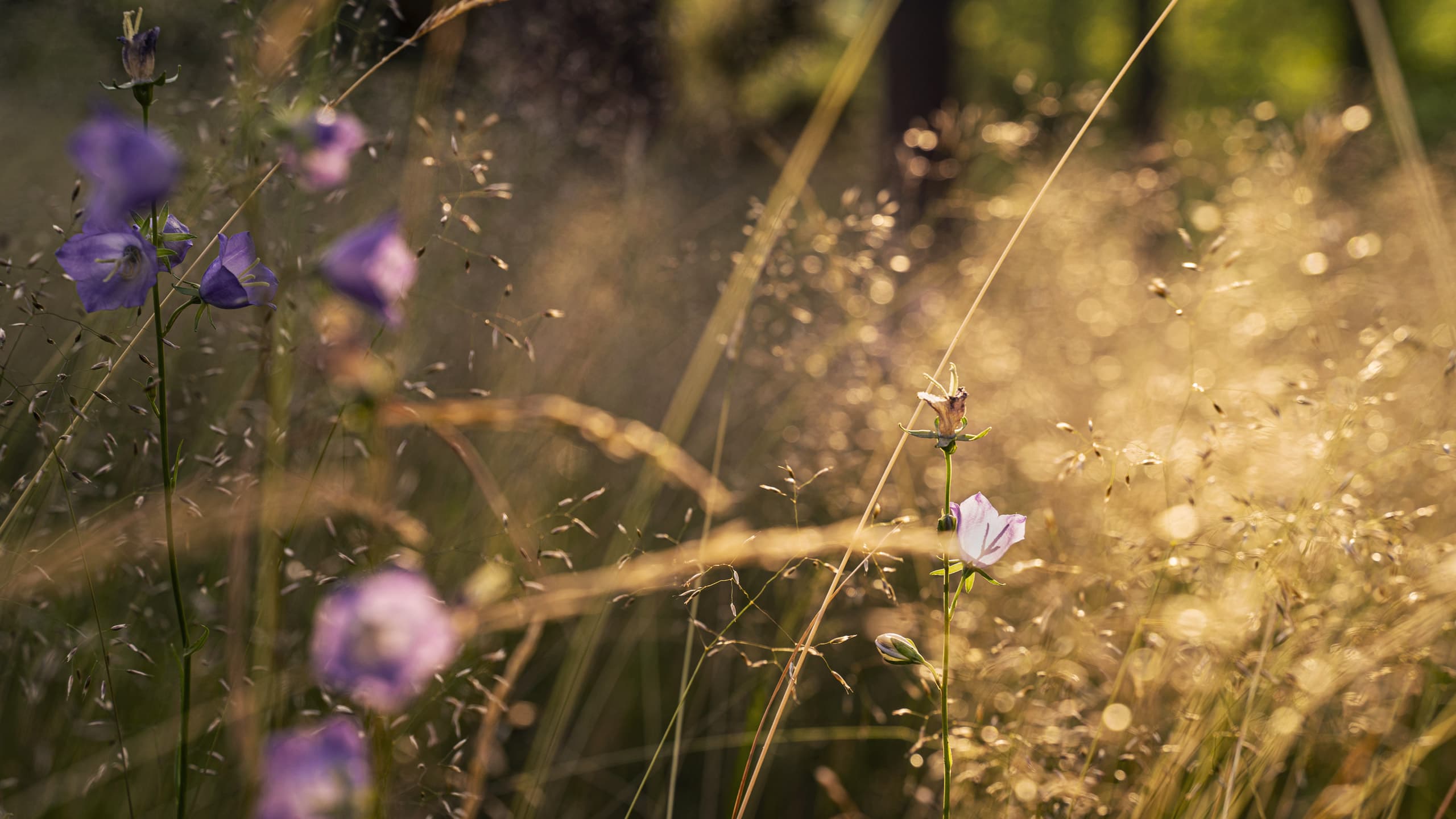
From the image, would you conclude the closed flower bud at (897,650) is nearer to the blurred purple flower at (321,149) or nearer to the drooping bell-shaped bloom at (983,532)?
the drooping bell-shaped bloom at (983,532)

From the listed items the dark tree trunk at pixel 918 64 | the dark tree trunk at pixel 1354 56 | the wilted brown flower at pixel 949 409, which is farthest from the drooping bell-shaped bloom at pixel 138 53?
the dark tree trunk at pixel 1354 56

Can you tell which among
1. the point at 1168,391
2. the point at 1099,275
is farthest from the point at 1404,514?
the point at 1099,275

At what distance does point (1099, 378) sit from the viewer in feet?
8.19

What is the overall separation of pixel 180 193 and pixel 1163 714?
5.26ft

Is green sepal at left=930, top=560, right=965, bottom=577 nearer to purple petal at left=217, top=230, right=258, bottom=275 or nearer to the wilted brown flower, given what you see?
the wilted brown flower

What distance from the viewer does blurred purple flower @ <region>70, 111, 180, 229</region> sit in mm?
455

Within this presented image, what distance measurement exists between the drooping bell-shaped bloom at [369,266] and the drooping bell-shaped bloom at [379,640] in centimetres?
14

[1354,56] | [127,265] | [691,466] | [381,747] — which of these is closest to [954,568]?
[381,747]

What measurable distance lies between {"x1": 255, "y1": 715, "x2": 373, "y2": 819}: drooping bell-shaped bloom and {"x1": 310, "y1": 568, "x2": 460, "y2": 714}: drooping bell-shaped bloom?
0.03m

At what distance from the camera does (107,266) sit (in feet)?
2.09

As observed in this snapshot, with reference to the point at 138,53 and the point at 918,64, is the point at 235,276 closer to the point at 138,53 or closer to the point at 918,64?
the point at 138,53

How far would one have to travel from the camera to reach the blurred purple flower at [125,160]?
1.49ft

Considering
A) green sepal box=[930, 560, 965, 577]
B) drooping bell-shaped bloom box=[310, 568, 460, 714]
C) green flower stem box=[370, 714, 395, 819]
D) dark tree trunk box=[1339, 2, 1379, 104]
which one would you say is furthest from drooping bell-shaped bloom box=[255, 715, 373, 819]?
dark tree trunk box=[1339, 2, 1379, 104]

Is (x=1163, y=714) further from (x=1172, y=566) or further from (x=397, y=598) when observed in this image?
(x=397, y=598)
